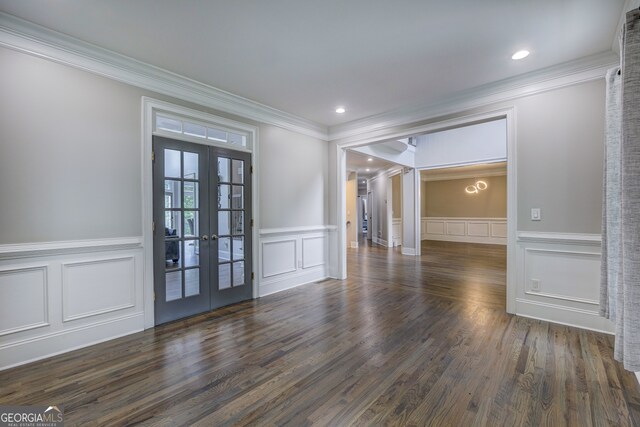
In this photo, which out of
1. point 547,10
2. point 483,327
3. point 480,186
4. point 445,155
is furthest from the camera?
point 480,186

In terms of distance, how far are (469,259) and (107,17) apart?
7859 millimetres

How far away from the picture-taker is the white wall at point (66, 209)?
7.70 feet

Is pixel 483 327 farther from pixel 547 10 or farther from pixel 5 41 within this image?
pixel 5 41

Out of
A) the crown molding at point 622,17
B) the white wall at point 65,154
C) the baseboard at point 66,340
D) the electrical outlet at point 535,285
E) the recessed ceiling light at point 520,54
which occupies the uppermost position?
the recessed ceiling light at point 520,54

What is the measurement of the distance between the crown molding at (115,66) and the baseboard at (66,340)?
2.42 metres

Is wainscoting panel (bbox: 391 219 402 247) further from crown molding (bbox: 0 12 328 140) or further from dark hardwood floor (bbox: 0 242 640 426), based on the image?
crown molding (bbox: 0 12 328 140)

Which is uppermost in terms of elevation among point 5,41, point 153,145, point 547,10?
point 547,10

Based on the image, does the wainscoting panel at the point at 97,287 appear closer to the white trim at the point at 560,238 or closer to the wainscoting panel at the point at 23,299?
the wainscoting panel at the point at 23,299

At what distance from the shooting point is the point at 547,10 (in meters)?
2.21

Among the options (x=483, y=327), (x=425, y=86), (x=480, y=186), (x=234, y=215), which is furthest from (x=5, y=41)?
(x=480, y=186)

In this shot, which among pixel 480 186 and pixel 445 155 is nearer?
pixel 445 155

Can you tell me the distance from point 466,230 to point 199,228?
400 inches

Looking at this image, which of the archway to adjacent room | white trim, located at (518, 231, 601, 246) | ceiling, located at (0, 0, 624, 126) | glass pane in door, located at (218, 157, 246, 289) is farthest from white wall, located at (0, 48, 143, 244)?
white trim, located at (518, 231, 601, 246)

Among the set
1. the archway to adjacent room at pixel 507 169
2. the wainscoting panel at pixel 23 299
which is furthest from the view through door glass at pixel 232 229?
the archway to adjacent room at pixel 507 169
